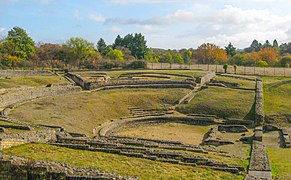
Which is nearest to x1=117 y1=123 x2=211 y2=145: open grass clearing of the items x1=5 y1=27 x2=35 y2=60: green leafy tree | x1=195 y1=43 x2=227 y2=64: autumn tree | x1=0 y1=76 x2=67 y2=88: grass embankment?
x1=0 y1=76 x2=67 y2=88: grass embankment

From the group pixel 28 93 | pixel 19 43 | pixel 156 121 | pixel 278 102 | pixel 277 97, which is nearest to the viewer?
pixel 156 121

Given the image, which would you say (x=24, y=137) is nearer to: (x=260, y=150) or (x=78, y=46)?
(x=260, y=150)

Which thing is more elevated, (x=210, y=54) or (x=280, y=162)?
(x=210, y=54)

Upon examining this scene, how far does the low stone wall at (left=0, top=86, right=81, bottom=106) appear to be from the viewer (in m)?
42.7

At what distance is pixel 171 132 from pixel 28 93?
18.8 metres

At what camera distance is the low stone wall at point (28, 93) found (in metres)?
42.7

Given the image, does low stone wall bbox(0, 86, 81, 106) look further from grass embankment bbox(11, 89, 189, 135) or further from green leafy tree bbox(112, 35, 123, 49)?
green leafy tree bbox(112, 35, 123, 49)

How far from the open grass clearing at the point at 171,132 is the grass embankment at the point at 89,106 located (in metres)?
4.20

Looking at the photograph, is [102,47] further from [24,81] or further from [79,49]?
[24,81]

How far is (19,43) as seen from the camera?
91.7m

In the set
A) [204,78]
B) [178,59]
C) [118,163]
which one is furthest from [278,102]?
[178,59]

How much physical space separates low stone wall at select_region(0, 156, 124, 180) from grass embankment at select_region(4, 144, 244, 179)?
3.44m

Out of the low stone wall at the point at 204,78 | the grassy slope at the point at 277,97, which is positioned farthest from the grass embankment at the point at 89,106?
the grassy slope at the point at 277,97

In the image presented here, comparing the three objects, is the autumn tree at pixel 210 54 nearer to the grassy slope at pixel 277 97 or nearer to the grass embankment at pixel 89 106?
the grassy slope at pixel 277 97
